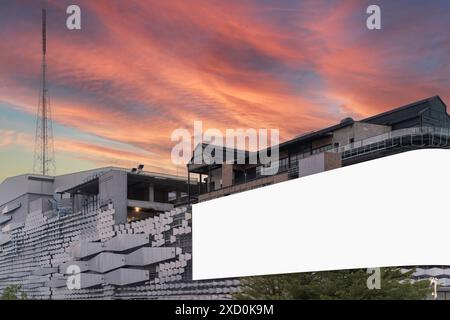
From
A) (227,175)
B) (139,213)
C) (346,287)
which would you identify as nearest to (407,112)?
(227,175)

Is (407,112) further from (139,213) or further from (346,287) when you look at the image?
(139,213)

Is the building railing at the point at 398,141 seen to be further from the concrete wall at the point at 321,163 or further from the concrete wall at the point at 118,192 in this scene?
the concrete wall at the point at 118,192

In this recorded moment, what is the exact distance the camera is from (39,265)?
372 feet

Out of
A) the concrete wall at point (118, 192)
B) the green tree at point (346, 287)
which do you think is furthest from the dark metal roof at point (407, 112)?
the concrete wall at point (118, 192)

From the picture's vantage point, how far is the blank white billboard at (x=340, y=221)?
799 cm

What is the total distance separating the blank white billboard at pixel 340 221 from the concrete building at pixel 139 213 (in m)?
46.7

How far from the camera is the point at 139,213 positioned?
343 feet

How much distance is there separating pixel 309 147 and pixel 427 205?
2679 inches

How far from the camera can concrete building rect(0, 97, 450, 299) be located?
212 feet

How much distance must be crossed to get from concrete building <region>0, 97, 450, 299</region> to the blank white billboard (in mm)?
46739

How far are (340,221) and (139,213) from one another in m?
97.8

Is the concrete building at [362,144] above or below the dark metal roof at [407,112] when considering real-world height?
below
